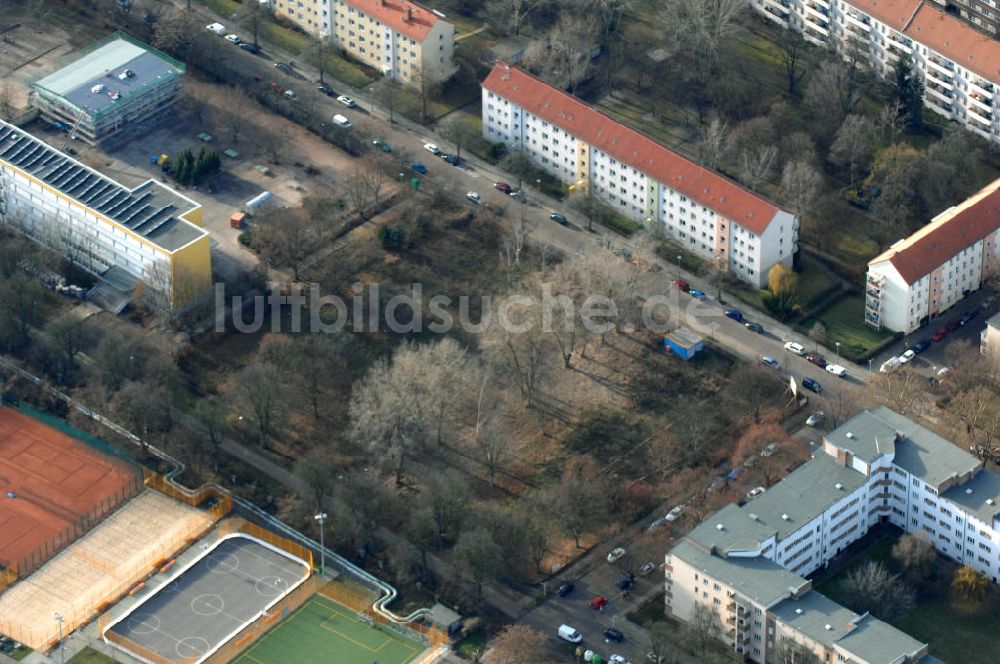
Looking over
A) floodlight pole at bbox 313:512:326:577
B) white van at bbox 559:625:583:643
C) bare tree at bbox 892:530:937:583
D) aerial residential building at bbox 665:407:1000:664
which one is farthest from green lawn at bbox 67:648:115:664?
bare tree at bbox 892:530:937:583

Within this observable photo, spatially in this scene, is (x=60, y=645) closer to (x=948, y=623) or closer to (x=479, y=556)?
(x=479, y=556)

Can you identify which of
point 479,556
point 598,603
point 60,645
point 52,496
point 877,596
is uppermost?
point 877,596

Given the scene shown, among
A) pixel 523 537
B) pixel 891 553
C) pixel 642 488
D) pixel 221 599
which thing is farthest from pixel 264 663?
pixel 891 553

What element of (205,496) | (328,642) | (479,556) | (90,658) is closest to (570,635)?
(479,556)

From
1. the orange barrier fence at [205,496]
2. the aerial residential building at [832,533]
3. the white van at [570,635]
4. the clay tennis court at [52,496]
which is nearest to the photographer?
the aerial residential building at [832,533]

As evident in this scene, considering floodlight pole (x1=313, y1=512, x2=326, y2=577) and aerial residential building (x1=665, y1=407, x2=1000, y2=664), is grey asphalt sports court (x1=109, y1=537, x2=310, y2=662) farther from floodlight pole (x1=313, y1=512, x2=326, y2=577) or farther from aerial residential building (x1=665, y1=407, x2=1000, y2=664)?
aerial residential building (x1=665, y1=407, x2=1000, y2=664)

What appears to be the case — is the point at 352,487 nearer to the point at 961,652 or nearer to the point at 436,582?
the point at 436,582

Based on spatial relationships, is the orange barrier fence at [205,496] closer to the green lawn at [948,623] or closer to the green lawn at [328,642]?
the green lawn at [328,642]

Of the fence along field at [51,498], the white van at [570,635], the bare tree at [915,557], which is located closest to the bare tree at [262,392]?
the fence along field at [51,498]

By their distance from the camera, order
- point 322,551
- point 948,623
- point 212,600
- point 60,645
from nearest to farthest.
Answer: point 60,645 → point 948,623 → point 212,600 → point 322,551
